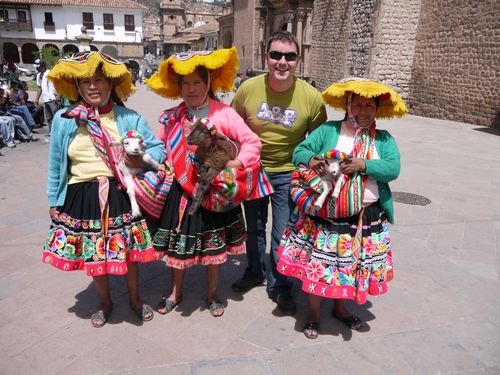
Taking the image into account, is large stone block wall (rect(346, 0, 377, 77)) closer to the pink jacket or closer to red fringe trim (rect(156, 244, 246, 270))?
the pink jacket

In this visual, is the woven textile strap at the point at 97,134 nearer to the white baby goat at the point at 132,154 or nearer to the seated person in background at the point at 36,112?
the white baby goat at the point at 132,154

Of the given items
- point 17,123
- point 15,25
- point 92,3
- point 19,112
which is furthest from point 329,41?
point 15,25

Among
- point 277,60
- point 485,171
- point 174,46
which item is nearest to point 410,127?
point 485,171

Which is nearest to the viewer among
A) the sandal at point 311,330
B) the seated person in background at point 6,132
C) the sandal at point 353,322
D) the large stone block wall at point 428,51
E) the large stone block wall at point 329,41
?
the sandal at point 311,330

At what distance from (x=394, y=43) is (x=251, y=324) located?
722 inches

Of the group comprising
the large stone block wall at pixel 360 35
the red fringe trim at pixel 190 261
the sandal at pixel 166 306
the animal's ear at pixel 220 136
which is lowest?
the sandal at pixel 166 306

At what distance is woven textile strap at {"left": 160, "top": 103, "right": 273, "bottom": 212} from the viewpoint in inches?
99.7

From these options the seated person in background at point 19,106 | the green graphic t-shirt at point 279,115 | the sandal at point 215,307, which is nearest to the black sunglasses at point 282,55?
the green graphic t-shirt at point 279,115

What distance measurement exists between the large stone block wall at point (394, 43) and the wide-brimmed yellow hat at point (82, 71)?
58.6ft

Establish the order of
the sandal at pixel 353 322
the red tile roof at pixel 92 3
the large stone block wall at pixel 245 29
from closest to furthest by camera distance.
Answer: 1. the sandal at pixel 353 322
2. the large stone block wall at pixel 245 29
3. the red tile roof at pixel 92 3

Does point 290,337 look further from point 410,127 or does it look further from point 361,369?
point 410,127

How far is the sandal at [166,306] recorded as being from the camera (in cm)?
315

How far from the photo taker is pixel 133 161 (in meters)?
2.57

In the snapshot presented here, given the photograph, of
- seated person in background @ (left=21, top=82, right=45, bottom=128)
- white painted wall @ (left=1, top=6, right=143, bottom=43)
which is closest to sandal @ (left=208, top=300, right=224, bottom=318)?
seated person in background @ (left=21, top=82, right=45, bottom=128)
